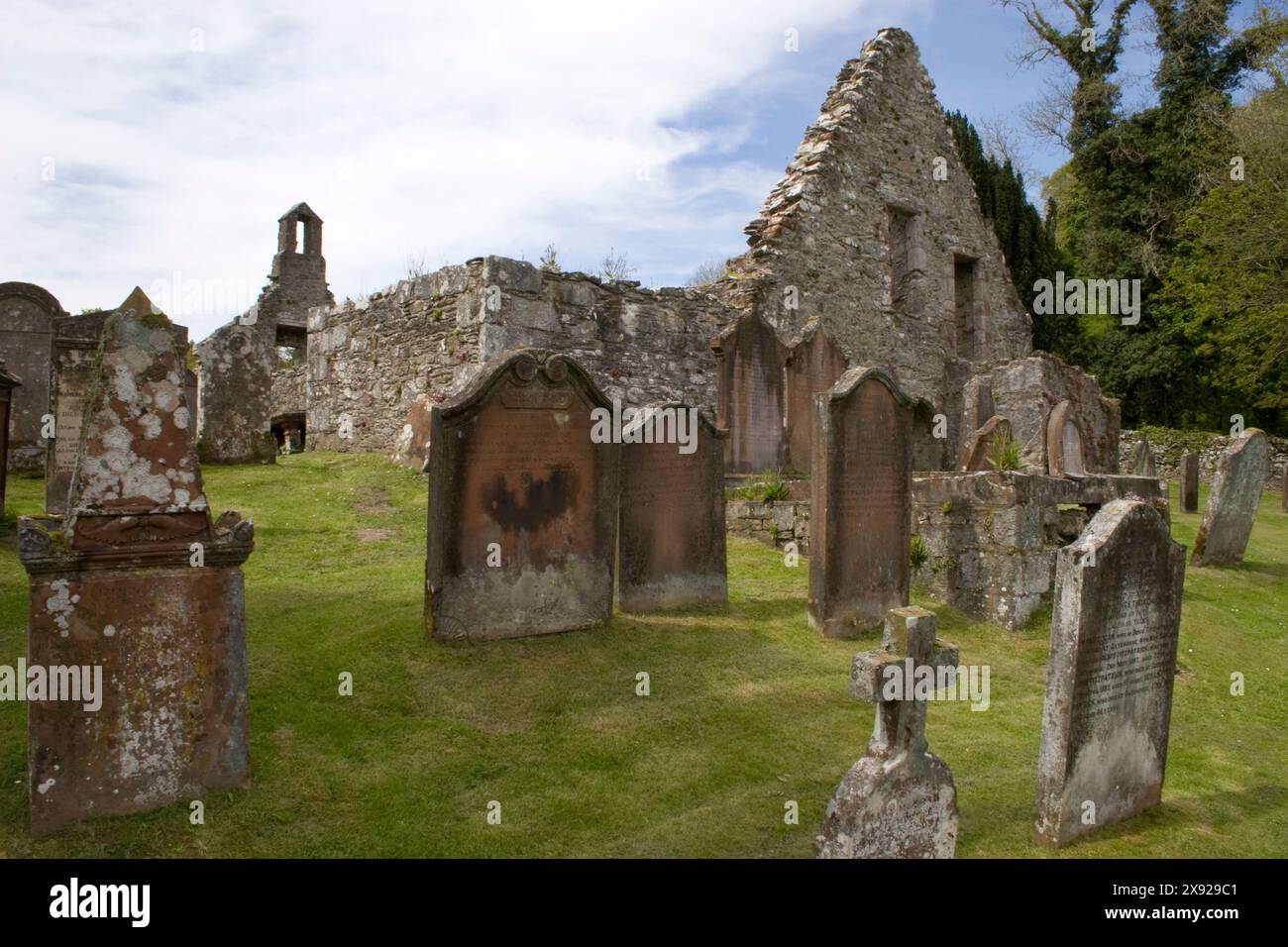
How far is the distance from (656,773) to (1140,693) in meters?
2.45

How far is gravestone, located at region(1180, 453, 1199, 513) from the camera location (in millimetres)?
14766

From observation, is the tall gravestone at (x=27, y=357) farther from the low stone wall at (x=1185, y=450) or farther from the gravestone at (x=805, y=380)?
the low stone wall at (x=1185, y=450)

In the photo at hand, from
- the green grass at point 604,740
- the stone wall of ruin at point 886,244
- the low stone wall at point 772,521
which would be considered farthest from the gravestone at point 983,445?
the stone wall of ruin at point 886,244

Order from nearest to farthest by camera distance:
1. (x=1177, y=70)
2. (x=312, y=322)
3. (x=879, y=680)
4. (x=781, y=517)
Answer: (x=879, y=680) → (x=781, y=517) → (x=312, y=322) → (x=1177, y=70)

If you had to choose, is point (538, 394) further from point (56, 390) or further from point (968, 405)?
point (968, 405)

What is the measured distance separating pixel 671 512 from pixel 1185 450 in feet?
67.5

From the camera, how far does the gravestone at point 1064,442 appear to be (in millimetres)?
10844

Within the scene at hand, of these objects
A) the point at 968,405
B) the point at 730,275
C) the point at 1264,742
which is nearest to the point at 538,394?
the point at 1264,742

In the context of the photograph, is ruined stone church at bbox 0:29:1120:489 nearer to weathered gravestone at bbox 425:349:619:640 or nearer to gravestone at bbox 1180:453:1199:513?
gravestone at bbox 1180:453:1199:513

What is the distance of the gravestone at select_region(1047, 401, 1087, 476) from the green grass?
3439 millimetres

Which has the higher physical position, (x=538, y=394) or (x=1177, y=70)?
(x=1177, y=70)

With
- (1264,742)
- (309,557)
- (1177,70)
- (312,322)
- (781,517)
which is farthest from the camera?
(1177,70)

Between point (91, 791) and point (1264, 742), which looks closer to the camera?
point (91, 791)
